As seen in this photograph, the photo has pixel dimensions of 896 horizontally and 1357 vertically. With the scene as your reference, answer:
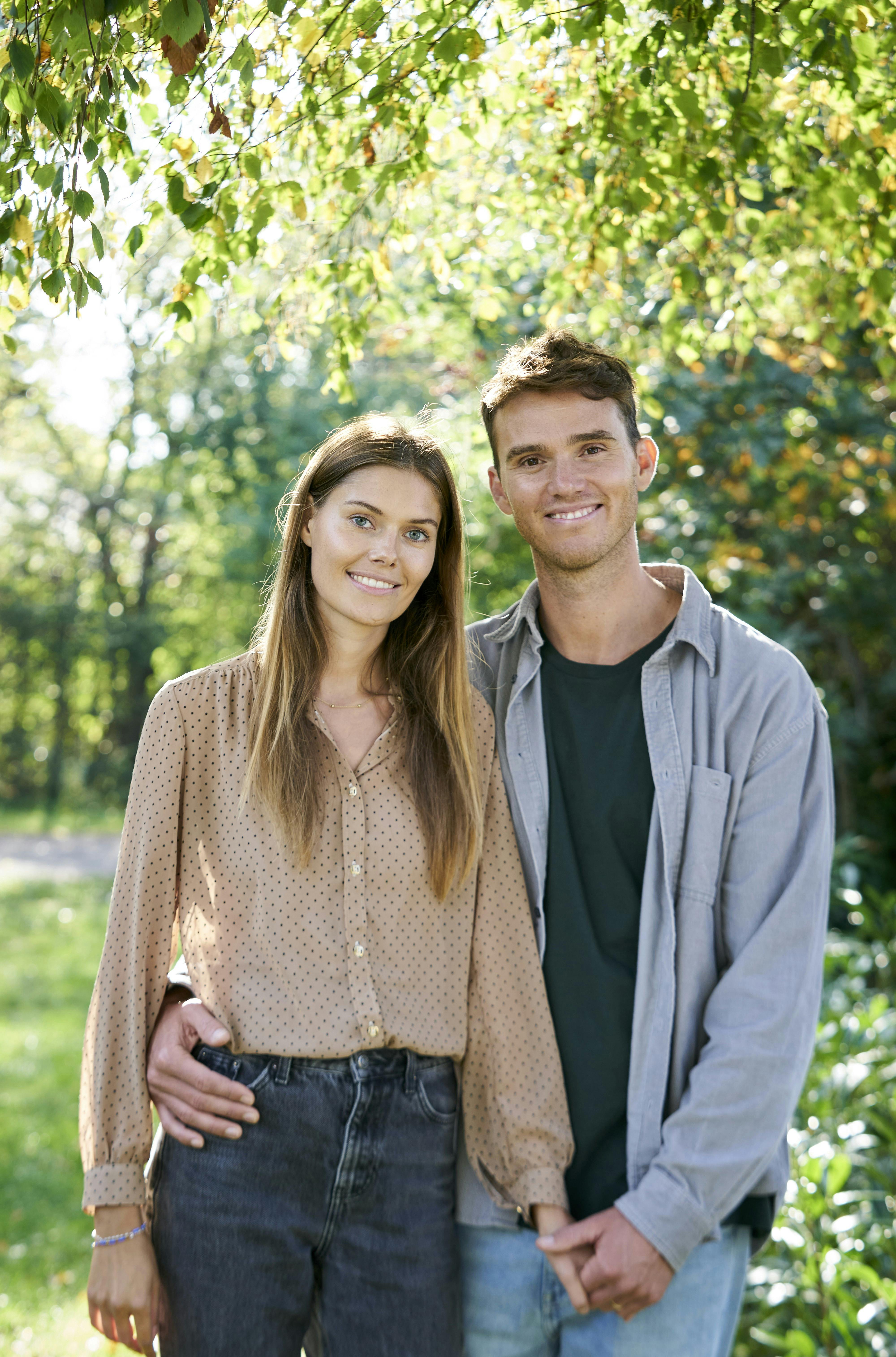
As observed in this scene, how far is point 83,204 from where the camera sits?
1.82 meters

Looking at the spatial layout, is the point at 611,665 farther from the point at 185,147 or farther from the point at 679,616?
the point at 185,147

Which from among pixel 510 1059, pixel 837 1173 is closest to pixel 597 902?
pixel 510 1059

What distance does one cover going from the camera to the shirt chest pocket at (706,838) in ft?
7.00

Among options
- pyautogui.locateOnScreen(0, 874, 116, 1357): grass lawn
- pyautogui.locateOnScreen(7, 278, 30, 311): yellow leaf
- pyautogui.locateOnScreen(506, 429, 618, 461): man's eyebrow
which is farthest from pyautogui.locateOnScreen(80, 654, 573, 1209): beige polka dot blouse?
pyautogui.locateOnScreen(0, 874, 116, 1357): grass lawn

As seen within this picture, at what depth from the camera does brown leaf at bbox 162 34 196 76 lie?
71.7 inches

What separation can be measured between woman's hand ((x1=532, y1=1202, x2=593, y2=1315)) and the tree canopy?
187 cm

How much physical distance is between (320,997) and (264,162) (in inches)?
68.5

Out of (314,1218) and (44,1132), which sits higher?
(314,1218)

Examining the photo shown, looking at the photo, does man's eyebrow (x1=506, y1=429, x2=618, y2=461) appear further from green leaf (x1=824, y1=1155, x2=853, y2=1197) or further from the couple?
green leaf (x1=824, y1=1155, x2=853, y2=1197)

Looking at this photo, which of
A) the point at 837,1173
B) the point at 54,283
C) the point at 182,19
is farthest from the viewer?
the point at 837,1173

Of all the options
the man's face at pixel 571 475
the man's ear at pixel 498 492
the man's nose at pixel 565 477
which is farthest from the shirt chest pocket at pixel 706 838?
the man's ear at pixel 498 492

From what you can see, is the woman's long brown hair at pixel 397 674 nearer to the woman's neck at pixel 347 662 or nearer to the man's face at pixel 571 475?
the woman's neck at pixel 347 662

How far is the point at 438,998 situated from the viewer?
2.12m

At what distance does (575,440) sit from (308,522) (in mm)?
595
